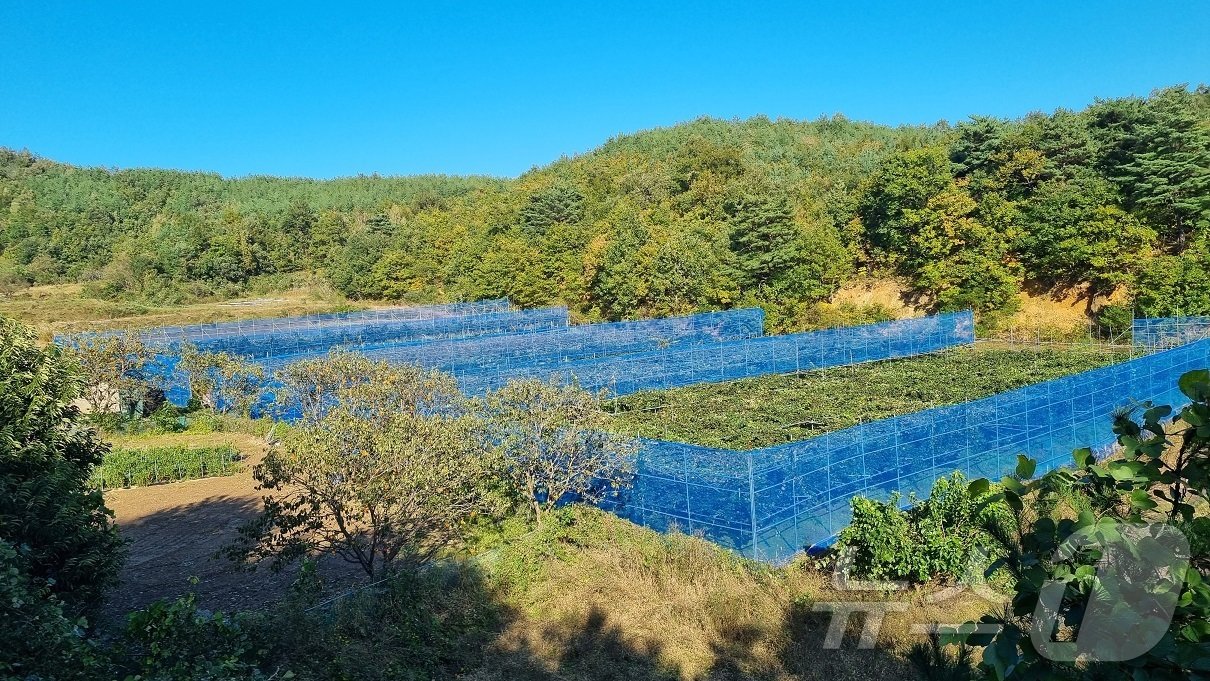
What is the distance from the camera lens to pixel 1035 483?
88.3 inches

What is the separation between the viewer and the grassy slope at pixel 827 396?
1942 cm

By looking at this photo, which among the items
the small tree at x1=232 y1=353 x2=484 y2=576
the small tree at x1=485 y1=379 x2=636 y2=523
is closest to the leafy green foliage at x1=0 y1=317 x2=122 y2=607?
the small tree at x1=232 y1=353 x2=484 y2=576

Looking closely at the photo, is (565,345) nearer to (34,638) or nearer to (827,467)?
(827,467)

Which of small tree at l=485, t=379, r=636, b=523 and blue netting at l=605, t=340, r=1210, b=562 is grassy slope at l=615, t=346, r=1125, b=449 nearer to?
small tree at l=485, t=379, r=636, b=523

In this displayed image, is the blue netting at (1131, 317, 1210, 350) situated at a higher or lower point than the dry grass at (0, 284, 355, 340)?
lower

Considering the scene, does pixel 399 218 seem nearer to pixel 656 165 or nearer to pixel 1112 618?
pixel 656 165

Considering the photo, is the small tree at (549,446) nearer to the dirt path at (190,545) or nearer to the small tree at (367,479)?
the small tree at (367,479)

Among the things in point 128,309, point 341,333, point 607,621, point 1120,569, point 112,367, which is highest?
point 128,309

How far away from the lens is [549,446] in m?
12.8

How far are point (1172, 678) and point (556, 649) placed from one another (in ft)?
27.2

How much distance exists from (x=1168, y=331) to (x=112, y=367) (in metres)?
37.2

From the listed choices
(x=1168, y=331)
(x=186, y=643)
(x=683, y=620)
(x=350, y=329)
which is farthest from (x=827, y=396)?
(x=350, y=329)

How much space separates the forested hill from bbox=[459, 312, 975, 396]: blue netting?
6820 millimetres

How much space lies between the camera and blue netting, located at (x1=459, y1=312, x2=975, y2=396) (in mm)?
24034
